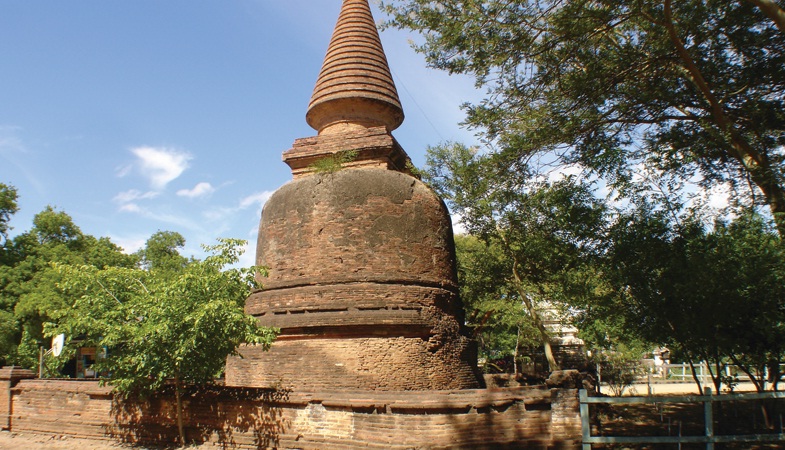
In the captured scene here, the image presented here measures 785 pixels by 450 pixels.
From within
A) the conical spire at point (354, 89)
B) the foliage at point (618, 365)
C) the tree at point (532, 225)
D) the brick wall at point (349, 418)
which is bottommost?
the foliage at point (618, 365)

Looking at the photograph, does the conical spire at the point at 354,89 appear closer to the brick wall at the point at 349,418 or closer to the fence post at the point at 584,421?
the brick wall at the point at 349,418

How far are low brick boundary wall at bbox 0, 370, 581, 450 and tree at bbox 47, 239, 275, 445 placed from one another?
0.46 meters

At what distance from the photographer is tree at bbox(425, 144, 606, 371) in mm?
10906

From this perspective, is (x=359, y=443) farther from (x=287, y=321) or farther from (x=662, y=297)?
(x=662, y=297)

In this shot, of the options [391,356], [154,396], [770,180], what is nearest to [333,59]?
[391,356]

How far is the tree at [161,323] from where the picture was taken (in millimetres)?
7984

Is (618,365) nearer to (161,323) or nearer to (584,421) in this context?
(584,421)

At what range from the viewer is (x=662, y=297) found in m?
9.41

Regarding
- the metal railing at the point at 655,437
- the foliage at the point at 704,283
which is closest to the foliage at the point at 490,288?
the foliage at the point at 704,283

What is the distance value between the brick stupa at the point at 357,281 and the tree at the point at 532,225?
157 cm

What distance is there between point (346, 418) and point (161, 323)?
118 inches

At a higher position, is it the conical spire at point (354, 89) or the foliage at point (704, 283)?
the conical spire at point (354, 89)

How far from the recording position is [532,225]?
1482 centimetres

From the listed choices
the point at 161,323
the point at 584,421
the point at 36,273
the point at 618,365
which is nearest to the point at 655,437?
the point at 584,421
